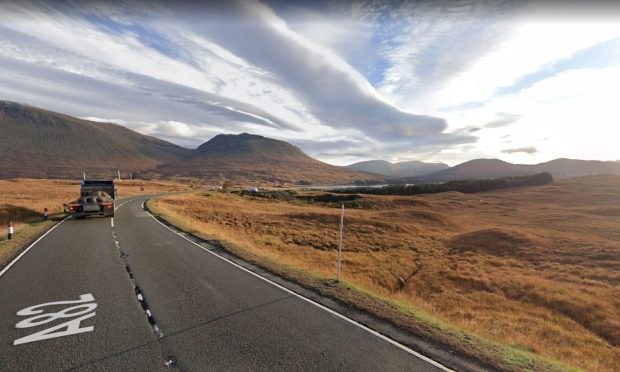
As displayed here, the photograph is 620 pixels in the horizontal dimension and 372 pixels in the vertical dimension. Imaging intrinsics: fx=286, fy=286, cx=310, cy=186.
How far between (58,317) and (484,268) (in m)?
24.0

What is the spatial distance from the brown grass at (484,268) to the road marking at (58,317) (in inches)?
271

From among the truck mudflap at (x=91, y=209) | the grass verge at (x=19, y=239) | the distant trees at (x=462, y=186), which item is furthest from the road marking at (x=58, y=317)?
the distant trees at (x=462, y=186)

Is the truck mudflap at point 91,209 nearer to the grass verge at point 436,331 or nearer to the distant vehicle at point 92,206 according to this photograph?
the distant vehicle at point 92,206

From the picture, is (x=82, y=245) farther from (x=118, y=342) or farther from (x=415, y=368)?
(x=415, y=368)

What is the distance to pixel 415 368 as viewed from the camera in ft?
16.4

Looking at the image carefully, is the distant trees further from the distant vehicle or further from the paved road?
the paved road

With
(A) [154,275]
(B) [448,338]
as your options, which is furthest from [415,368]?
(A) [154,275]

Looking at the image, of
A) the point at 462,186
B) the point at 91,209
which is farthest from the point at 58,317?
the point at 462,186

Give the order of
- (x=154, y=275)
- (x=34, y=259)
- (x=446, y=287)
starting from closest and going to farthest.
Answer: (x=154, y=275), (x=34, y=259), (x=446, y=287)

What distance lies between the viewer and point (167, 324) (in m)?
6.24

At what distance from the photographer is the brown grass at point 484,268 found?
34.0 ft

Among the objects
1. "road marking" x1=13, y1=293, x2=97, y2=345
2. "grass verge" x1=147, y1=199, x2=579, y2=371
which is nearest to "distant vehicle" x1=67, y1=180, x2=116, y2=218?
"road marking" x1=13, y1=293, x2=97, y2=345

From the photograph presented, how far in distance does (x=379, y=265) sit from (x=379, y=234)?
11.5 metres

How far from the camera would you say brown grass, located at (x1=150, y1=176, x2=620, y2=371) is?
10367 millimetres
